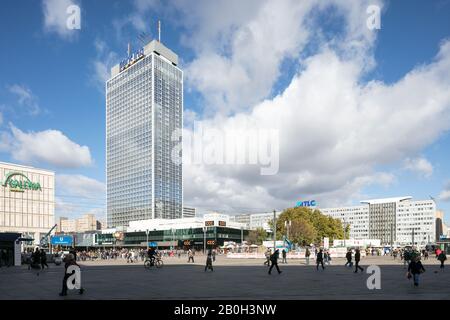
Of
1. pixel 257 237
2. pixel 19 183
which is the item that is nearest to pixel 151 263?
pixel 19 183

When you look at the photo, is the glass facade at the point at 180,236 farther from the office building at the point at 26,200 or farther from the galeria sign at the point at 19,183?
the galeria sign at the point at 19,183

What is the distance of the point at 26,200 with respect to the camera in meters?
119

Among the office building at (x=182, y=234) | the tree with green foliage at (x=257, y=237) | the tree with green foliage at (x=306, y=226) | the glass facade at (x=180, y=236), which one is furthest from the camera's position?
the glass facade at (x=180, y=236)

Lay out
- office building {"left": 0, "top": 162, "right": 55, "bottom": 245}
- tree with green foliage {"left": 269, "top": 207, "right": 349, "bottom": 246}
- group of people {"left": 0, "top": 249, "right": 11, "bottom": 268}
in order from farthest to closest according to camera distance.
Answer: office building {"left": 0, "top": 162, "right": 55, "bottom": 245}, tree with green foliage {"left": 269, "top": 207, "right": 349, "bottom": 246}, group of people {"left": 0, "top": 249, "right": 11, "bottom": 268}

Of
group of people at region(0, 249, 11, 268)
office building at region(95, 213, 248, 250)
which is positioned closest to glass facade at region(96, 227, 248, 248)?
office building at region(95, 213, 248, 250)

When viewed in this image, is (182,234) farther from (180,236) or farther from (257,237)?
(257,237)

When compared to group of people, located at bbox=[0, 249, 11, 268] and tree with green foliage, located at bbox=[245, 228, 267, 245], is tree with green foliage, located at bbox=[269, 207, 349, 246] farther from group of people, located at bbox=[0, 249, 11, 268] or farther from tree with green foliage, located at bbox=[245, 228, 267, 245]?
group of people, located at bbox=[0, 249, 11, 268]

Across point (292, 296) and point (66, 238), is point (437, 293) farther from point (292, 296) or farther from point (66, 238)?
point (66, 238)

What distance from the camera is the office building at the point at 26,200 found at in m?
115

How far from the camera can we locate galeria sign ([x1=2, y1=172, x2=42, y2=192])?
11500 centimetres

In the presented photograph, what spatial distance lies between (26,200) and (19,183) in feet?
18.7

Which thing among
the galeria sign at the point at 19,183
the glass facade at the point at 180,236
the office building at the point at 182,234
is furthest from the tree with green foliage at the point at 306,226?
the galeria sign at the point at 19,183
